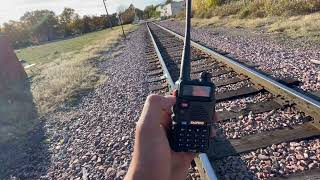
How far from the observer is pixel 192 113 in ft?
6.57

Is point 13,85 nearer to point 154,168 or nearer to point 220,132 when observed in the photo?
point 220,132

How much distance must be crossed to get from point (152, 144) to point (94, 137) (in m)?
4.01

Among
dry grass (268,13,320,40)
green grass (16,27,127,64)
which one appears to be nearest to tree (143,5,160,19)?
green grass (16,27,127,64)

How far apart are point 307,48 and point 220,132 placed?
5561 mm

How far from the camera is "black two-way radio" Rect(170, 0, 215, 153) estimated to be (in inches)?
77.5

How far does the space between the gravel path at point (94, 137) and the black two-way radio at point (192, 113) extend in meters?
2.24

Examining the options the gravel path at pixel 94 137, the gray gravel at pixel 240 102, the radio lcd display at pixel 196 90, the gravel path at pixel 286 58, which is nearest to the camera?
the radio lcd display at pixel 196 90

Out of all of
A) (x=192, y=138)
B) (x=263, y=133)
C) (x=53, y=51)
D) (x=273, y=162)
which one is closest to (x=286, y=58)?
(x=263, y=133)

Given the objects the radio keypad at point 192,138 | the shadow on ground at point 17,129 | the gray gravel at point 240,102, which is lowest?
the shadow on ground at point 17,129

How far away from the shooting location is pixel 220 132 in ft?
14.7

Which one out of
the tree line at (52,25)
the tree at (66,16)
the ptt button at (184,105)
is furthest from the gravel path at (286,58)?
the tree at (66,16)

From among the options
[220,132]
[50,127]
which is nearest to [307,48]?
[220,132]

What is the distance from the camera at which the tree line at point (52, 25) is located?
119250 millimetres

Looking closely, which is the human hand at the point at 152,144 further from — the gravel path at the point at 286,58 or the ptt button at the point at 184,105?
the gravel path at the point at 286,58
